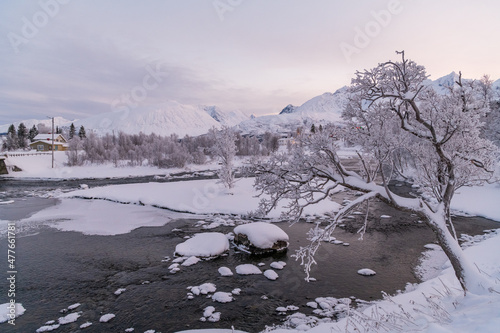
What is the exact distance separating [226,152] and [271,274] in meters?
20.7

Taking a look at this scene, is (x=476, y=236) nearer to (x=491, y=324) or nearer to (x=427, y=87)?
(x=427, y=87)

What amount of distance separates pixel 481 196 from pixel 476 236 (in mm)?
15234

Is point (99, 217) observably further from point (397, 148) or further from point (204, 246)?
point (397, 148)

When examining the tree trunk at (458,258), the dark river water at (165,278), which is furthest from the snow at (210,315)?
the tree trunk at (458,258)

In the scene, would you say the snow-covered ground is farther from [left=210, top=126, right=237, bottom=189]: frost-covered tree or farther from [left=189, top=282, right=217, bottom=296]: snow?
[left=189, top=282, right=217, bottom=296]: snow

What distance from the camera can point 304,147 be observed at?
879cm

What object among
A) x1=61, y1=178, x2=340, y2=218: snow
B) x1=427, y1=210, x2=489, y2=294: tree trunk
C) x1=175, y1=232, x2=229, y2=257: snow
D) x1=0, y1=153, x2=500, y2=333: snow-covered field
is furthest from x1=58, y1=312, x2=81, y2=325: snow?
x1=61, y1=178, x2=340, y2=218: snow

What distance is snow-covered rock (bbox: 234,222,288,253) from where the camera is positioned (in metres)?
16.5

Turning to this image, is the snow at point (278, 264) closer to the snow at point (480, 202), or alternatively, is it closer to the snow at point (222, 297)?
the snow at point (222, 297)

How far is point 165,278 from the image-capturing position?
44.1 ft

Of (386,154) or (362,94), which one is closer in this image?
(386,154)

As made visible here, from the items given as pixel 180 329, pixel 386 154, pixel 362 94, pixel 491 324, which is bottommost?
pixel 180 329

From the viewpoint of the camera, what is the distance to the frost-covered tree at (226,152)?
32531mm

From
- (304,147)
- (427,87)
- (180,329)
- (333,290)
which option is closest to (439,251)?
(333,290)
